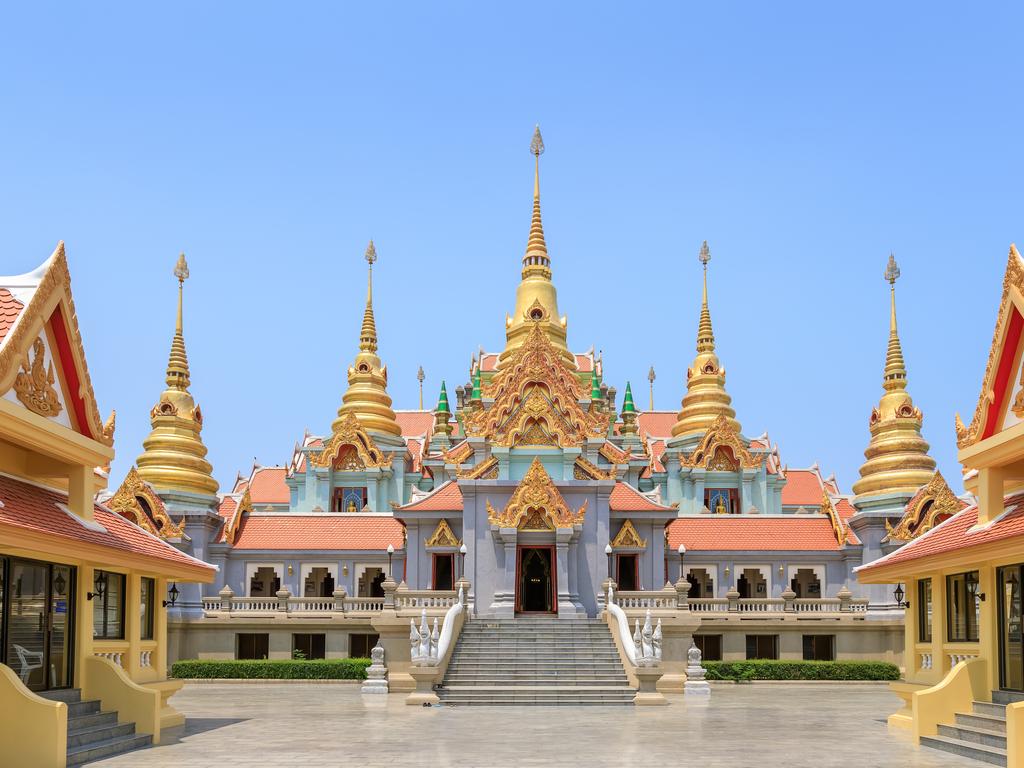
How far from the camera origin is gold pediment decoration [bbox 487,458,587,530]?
108ft

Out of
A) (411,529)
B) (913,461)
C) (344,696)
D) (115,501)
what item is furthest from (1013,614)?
(115,501)

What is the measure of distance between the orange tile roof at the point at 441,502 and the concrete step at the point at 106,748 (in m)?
18.7

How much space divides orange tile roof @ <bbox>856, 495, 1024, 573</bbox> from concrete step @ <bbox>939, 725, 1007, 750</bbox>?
238 centimetres

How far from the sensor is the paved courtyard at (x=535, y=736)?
15.2 m

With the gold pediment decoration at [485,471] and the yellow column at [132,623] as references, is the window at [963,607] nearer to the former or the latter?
the yellow column at [132,623]

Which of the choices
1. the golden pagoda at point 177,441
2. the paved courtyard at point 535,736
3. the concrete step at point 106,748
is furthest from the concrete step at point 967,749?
the golden pagoda at point 177,441

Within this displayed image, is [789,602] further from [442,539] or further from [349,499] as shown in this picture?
[349,499]

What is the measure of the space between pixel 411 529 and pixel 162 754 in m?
20.4

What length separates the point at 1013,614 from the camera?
16.1 metres

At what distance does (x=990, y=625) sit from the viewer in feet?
54.7

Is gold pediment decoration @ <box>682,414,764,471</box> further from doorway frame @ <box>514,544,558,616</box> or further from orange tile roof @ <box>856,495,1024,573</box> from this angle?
orange tile roof @ <box>856,495,1024,573</box>

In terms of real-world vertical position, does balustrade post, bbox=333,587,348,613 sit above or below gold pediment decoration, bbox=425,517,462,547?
below

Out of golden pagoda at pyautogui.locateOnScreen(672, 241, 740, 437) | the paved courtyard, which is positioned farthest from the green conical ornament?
the paved courtyard

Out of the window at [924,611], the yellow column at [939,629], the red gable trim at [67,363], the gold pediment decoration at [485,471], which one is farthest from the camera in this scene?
the gold pediment decoration at [485,471]
